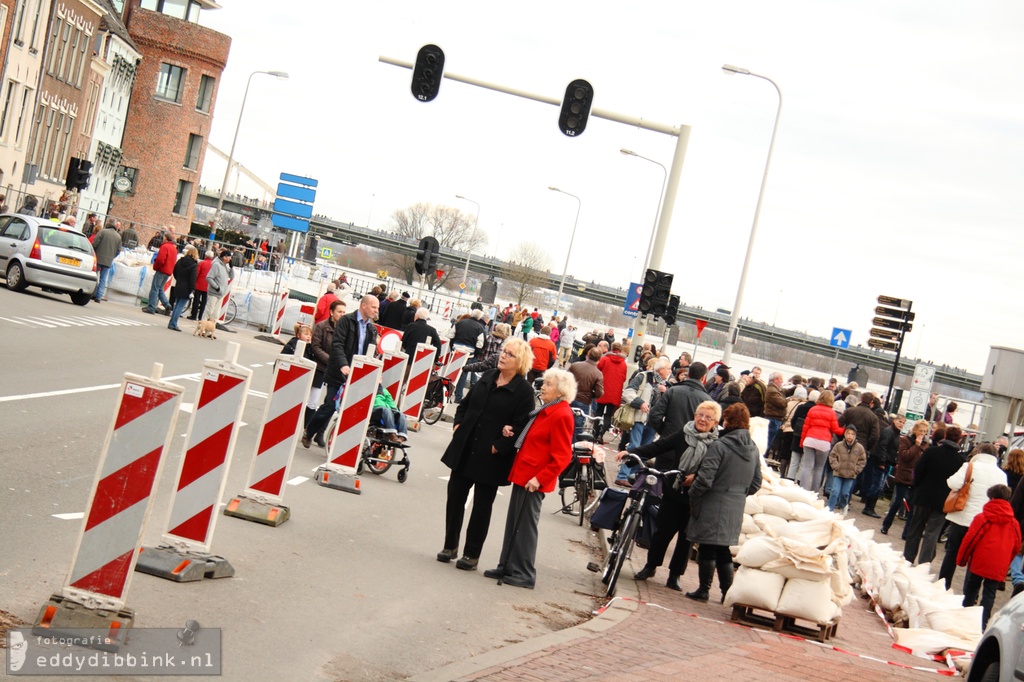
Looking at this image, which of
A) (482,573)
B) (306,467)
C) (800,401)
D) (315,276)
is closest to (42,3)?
(315,276)

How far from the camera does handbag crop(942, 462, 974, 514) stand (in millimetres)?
15227

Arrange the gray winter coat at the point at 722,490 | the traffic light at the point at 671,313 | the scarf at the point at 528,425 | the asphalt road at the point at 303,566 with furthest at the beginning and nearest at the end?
the traffic light at the point at 671,313
the gray winter coat at the point at 722,490
the scarf at the point at 528,425
the asphalt road at the point at 303,566

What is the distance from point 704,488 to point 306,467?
17.1 feet

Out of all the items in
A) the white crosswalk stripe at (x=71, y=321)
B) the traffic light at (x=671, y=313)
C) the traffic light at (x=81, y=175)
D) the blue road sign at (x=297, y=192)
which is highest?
the blue road sign at (x=297, y=192)

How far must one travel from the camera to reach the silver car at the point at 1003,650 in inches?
262

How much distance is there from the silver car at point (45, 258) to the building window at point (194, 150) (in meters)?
46.8

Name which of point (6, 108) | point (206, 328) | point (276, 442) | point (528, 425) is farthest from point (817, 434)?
point (6, 108)

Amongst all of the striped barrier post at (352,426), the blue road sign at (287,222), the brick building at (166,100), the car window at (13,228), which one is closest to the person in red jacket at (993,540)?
the striped barrier post at (352,426)

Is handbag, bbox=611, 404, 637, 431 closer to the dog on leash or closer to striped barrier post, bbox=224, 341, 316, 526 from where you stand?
the dog on leash

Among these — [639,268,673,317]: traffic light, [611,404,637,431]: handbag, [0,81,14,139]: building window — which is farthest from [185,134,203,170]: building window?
[611,404,637,431]: handbag

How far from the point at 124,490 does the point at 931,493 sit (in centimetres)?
1323

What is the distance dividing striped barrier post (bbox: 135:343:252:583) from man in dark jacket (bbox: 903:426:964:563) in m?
11.9

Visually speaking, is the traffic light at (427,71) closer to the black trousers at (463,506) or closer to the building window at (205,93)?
the black trousers at (463,506)

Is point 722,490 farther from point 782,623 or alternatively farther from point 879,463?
point 879,463
